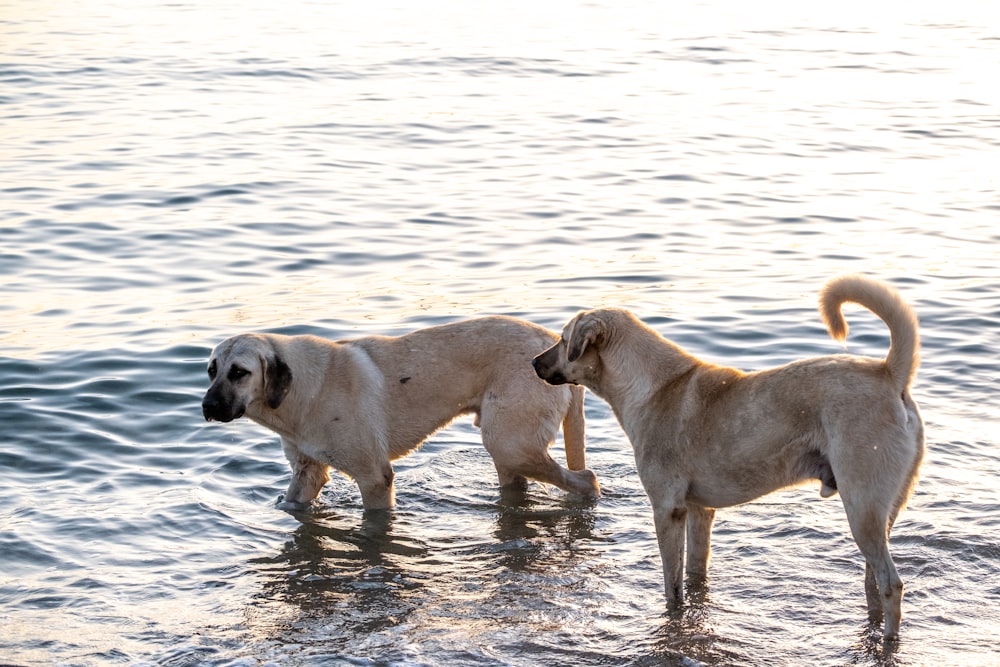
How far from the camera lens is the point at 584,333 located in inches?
299

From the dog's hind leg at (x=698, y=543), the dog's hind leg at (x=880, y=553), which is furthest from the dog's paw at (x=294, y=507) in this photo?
the dog's hind leg at (x=880, y=553)

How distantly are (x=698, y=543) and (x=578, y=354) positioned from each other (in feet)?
4.60

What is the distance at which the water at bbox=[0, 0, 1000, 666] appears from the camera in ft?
25.3

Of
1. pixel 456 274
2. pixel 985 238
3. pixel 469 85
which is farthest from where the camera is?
pixel 469 85

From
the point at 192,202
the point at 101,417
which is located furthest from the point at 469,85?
the point at 101,417

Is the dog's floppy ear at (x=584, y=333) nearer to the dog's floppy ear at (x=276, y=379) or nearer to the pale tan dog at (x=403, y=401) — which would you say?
the pale tan dog at (x=403, y=401)

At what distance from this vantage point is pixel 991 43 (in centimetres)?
3130

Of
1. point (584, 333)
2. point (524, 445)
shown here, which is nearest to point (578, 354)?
point (584, 333)

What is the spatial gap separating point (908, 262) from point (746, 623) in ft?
28.1

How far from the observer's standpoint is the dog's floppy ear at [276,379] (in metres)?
8.81

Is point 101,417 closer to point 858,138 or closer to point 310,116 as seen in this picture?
point 310,116

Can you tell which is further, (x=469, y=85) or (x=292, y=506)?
(x=469, y=85)

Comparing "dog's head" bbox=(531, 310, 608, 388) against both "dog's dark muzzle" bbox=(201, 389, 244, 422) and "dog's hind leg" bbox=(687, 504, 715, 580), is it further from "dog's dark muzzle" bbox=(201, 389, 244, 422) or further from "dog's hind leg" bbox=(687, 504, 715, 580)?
"dog's dark muzzle" bbox=(201, 389, 244, 422)

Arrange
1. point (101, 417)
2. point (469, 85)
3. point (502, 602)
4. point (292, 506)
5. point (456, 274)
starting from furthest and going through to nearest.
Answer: point (469, 85)
point (456, 274)
point (101, 417)
point (292, 506)
point (502, 602)
